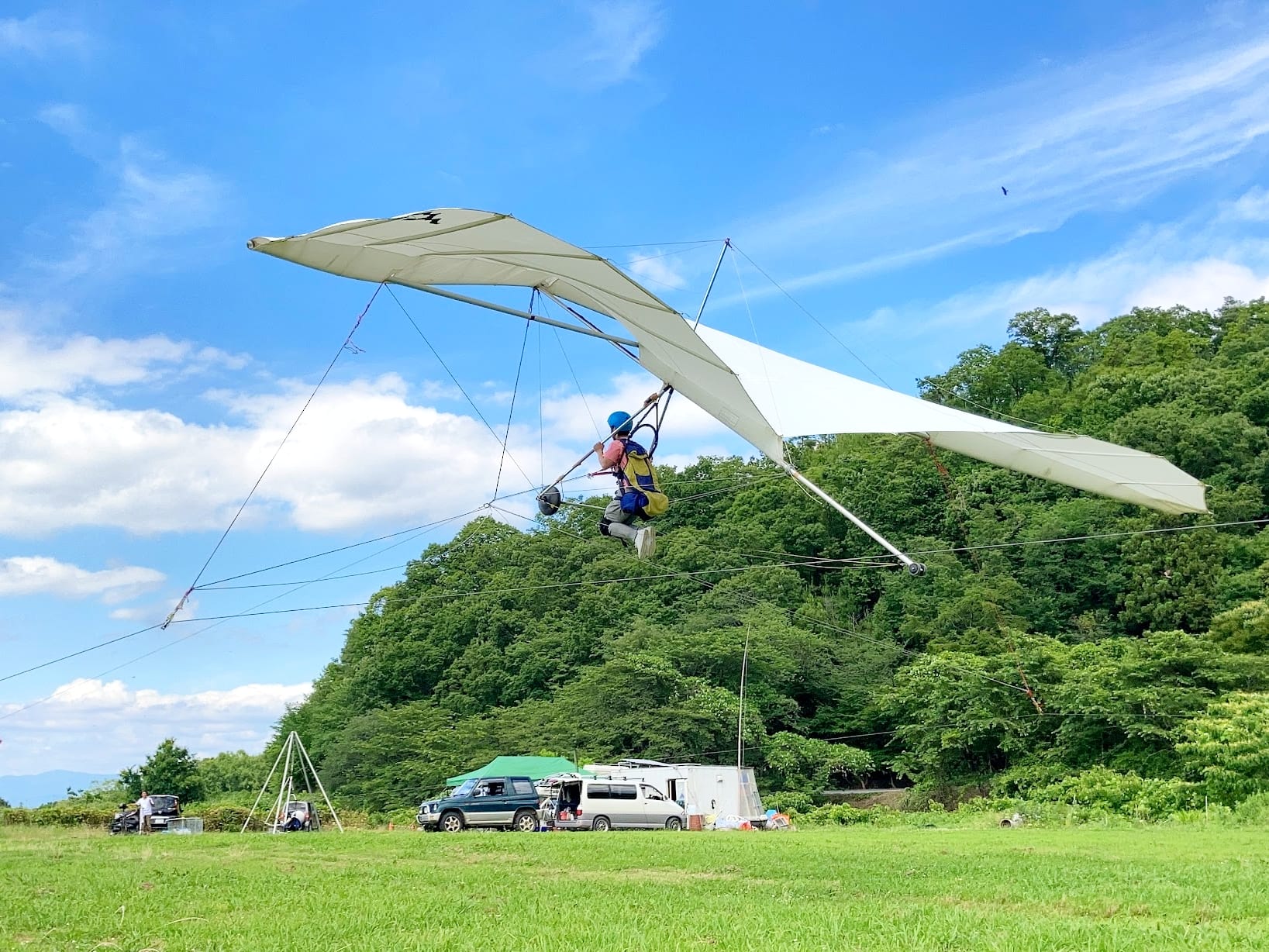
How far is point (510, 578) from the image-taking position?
173 feet

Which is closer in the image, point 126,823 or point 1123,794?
point 126,823

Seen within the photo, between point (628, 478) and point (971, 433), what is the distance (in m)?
3.46

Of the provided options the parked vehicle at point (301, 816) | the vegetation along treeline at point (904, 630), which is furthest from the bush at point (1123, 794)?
the parked vehicle at point (301, 816)

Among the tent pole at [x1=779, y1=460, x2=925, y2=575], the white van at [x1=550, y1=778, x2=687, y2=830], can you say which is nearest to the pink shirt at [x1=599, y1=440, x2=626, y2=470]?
the tent pole at [x1=779, y1=460, x2=925, y2=575]

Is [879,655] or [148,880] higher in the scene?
[879,655]

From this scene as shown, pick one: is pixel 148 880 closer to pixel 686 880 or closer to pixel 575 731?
pixel 686 880

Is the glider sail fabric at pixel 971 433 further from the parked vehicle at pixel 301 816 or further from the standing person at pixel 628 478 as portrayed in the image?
the parked vehicle at pixel 301 816

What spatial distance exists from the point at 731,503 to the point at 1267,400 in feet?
75.6

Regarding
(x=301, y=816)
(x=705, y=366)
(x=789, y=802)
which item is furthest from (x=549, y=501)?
(x=789, y=802)

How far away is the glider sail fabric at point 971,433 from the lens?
37.2 ft

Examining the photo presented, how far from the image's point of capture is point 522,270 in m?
11.4

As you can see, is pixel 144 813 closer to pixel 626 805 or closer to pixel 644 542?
pixel 626 805

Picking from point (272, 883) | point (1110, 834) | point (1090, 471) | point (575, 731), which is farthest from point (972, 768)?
point (272, 883)

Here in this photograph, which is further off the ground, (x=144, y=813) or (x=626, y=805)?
(x=144, y=813)
